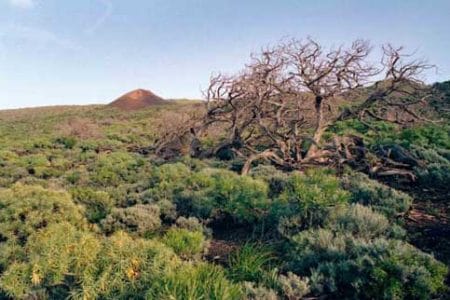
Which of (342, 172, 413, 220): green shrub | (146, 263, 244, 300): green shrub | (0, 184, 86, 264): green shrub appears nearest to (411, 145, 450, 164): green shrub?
(342, 172, 413, 220): green shrub

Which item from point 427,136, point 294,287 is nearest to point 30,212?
point 294,287

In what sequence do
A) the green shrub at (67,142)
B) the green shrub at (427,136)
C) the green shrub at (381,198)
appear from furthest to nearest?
1. the green shrub at (67,142)
2. the green shrub at (427,136)
3. the green shrub at (381,198)

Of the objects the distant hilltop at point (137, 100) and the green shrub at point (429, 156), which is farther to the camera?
the distant hilltop at point (137, 100)

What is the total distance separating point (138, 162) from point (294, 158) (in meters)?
6.86

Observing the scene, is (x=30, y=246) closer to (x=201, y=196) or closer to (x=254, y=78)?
(x=201, y=196)

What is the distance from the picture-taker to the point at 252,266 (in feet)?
20.7

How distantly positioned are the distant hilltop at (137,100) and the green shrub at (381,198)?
223 feet

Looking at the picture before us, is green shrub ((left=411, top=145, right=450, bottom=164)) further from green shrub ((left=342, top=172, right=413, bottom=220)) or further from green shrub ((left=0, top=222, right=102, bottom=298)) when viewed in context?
green shrub ((left=0, top=222, right=102, bottom=298))

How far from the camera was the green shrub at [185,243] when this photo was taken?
7.04 m

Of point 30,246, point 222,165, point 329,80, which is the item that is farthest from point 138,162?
point 30,246

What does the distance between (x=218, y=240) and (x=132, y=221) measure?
1.95 meters

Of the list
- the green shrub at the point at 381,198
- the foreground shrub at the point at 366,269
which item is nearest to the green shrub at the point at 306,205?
the green shrub at the point at 381,198

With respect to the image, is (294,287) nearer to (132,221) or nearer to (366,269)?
(366,269)

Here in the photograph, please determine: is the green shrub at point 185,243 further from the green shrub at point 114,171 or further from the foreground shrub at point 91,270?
the green shrub at point 114,171
